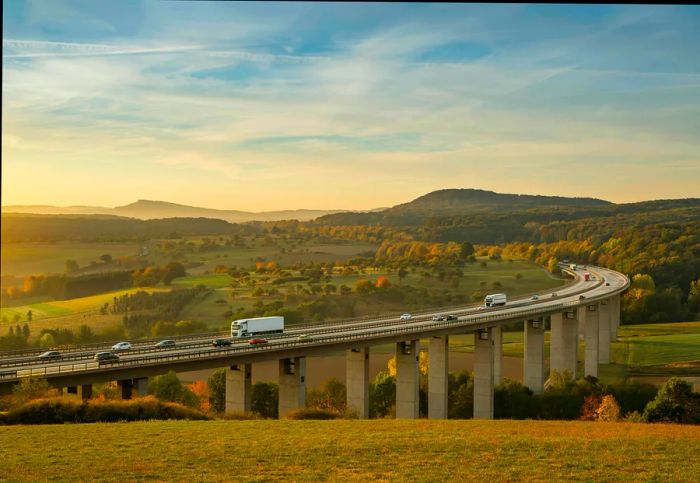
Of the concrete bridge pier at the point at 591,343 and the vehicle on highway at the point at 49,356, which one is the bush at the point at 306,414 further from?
the concrete bridge pier at the point at 591,343

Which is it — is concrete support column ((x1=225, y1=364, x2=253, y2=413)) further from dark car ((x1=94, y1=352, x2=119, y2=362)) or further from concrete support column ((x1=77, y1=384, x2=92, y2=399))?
concrete support column ((x1=77, y1=384, x2=92, y2=399))

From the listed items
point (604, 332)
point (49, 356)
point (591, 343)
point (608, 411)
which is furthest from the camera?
point (604, 332)

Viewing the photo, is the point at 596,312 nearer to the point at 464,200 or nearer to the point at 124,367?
the point at 124,367

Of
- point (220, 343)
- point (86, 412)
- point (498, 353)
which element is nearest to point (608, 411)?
point (498, 353)

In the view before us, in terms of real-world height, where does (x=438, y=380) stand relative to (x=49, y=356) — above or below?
below

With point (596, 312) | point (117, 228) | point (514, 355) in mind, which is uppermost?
point (117, 228)

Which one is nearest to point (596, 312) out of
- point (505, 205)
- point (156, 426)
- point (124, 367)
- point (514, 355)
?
point (514, 355)

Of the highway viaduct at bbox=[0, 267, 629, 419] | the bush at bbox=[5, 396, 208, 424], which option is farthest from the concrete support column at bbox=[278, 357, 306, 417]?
the bush at bbox=[5, 396, 208, 424]

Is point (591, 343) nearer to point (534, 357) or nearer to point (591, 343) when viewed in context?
point (591, 343)
